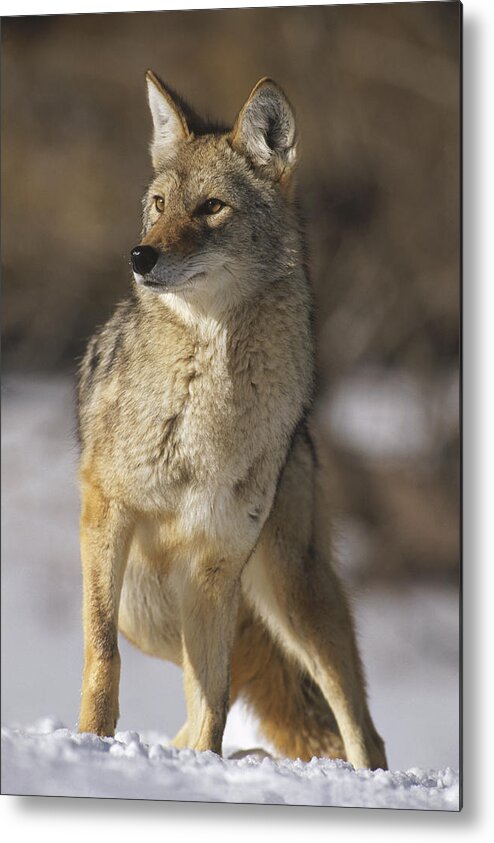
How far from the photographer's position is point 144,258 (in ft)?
9.92

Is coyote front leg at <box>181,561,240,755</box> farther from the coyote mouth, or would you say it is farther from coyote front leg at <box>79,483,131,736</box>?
the coyote mouth

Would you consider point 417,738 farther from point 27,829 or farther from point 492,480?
point 27,829

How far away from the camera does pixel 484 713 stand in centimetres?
323

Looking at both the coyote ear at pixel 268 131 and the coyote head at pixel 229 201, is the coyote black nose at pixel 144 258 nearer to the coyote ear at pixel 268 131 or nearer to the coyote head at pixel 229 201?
the coyote head at pixel 229 201

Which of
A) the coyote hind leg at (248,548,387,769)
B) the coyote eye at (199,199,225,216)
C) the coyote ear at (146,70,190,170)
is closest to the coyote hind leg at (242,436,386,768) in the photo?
the coyote hind leg at (248,548,387,769)

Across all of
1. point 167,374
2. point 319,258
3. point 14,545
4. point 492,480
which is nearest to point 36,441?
point 14,545

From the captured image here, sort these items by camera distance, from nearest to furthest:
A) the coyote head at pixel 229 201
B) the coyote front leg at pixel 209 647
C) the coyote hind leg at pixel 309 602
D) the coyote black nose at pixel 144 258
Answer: the coyote black nose at pixel 144 258 < the coyote head at pixel 229 201 < the coyote front leg at pixel 209 647 < the coyote hind leg at pixel 309 602

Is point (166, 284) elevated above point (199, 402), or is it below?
above

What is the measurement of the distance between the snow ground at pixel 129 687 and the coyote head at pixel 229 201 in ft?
2.01

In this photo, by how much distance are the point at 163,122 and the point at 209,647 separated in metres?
1.29

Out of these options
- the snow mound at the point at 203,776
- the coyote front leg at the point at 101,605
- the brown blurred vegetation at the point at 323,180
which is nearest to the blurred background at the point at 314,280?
the brown blurred vegetation at the point at 323,180

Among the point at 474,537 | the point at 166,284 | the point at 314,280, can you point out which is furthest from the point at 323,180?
the point at 474,537

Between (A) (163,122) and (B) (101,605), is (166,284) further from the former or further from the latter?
(B) (101,605)

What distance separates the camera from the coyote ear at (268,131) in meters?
3.24
